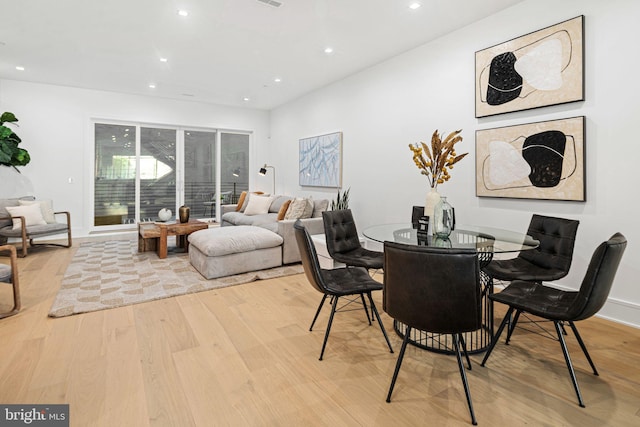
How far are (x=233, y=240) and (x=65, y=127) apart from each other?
15.3 ft

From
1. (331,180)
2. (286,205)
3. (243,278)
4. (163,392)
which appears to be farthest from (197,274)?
(331,180)

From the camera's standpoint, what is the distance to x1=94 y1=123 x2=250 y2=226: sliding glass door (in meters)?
6.86

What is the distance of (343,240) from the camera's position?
129 inches

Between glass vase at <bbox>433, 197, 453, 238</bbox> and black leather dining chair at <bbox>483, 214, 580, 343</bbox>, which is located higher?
glass vase at <bbox>433, 197, 453, 238</bbox>

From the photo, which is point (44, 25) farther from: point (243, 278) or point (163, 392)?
point (163, 392)

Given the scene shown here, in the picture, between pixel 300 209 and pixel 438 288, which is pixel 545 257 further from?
pixel 300 209

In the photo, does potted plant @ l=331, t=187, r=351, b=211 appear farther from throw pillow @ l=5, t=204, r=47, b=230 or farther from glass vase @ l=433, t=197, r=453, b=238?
throw pillow @ l=5, t=204, r=47, b=230

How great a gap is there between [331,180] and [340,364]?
13.4 feet

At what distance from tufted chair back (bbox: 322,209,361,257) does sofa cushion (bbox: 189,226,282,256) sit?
1.27 m

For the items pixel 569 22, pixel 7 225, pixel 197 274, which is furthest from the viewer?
pixel 7 225

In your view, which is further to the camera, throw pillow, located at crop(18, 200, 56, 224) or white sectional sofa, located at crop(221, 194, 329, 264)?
throw pillow, located at crop(18, 200, 56, 224)

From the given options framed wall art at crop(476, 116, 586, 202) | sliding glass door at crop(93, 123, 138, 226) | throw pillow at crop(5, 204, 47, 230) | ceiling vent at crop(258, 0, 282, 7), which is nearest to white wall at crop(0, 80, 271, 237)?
sliding glass door at crop(93, 123, 138, 226)

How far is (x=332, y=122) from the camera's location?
598 cm

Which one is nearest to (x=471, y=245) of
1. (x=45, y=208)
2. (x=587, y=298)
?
(x=587, y=298)
